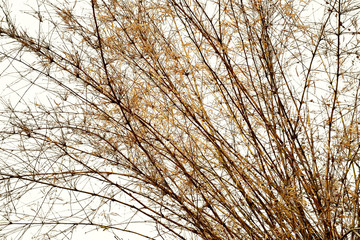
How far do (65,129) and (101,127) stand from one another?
12cm

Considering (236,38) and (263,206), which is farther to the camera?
(236,38)

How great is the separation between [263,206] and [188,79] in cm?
47

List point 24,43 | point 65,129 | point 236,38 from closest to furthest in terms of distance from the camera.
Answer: point 24,43 < point 65,129 < point 236,38

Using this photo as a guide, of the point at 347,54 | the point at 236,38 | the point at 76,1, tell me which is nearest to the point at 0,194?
the point at 76,1

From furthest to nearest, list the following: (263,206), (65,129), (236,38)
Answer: (236,38), (65,129), (263,206)

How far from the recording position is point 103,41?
138 cm

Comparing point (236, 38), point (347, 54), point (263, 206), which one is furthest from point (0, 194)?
point (347, 54)

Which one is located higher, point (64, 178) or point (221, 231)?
point (64, 178)

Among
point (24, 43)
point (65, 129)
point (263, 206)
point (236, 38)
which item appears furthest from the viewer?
point (236, 38)

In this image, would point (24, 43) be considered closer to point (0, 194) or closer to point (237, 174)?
point (0, 194)

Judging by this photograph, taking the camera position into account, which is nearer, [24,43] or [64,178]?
[24,43]

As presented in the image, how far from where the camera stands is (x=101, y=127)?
1.43 metres

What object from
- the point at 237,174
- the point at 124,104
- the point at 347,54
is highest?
the point at 347,54

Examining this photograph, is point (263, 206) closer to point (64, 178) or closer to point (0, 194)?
point (64, 178)
